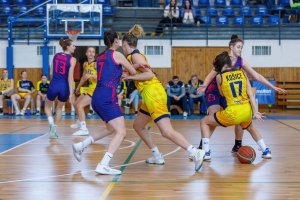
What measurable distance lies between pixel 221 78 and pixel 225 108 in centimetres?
48

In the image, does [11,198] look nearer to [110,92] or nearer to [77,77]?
[110,92]

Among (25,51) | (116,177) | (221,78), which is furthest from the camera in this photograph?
(25,51)

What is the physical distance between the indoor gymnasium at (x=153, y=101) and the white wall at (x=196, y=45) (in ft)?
0.12

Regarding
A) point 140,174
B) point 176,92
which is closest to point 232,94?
point 140,174

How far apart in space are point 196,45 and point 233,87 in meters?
14.1

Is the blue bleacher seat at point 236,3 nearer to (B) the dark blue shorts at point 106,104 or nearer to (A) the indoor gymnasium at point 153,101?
(A) the indoor gymnasium at point 153,101

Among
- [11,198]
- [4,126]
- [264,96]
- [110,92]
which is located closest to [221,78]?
[110,92]

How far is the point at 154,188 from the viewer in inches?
234

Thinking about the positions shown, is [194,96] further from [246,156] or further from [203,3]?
[246,156]

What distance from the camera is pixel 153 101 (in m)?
7.11

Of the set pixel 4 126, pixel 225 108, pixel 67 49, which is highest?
pixel 67 49

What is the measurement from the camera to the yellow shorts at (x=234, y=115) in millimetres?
7461

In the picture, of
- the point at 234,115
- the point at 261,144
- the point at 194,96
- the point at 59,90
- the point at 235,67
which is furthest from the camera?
the point at 194,96

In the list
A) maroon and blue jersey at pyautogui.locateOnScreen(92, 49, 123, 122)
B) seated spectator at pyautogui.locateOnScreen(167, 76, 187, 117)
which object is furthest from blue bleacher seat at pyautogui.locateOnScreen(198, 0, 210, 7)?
maroon and blue jersey at pyautogui.locateOnScreen(92, 49, 123, 122)
